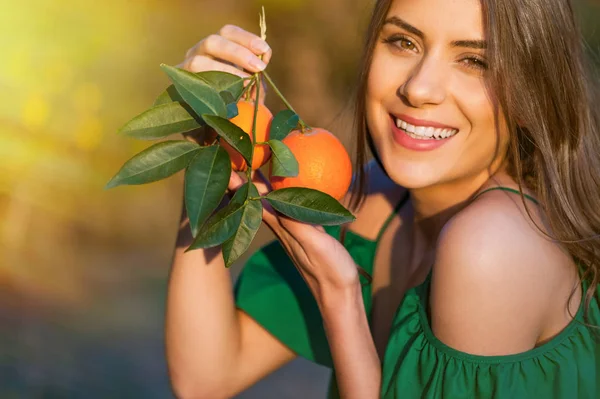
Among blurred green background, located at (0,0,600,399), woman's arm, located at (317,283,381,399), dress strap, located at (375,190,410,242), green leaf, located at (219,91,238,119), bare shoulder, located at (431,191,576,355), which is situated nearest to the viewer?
green leaf, located at (219,91,238,119)

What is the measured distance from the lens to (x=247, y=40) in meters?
1.66

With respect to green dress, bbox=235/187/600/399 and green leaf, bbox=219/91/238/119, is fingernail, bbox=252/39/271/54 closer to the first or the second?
green leaf, bbox=219/91/238/119

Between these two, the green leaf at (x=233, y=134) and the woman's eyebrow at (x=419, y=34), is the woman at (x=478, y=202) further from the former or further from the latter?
the green leaf at (x=233, y=134)

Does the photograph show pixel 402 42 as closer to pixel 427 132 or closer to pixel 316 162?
pixel 427 132

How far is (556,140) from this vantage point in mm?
1801

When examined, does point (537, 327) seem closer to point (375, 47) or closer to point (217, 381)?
point (375, 47)

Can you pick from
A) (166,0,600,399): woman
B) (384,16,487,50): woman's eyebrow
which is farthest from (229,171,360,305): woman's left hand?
(384,16,487,50): woman's eyebrow

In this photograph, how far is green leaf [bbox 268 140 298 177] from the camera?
1.44 meters

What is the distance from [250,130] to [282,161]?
0.11m

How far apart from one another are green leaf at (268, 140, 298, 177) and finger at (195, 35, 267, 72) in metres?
0.20

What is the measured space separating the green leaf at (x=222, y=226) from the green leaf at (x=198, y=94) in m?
0.14

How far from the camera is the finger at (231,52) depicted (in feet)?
5.27

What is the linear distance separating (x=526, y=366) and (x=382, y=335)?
1.69 ft

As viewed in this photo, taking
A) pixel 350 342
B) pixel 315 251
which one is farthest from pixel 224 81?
pixel 350 342
